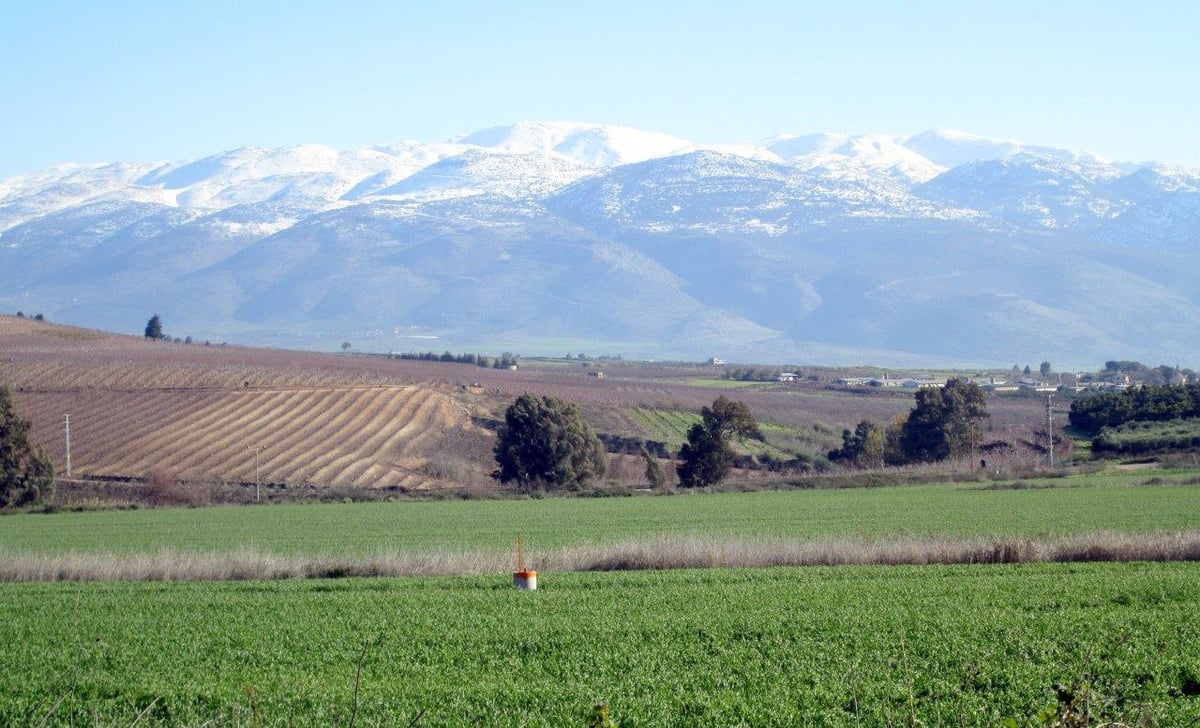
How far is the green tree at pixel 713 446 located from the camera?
222ft

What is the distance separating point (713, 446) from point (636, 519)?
24041 mm

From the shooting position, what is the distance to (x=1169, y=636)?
15.6 meters

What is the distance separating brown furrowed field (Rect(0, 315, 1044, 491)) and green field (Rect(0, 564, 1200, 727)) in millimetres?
46580

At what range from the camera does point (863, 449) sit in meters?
77.4

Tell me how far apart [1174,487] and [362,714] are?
42.8 metres

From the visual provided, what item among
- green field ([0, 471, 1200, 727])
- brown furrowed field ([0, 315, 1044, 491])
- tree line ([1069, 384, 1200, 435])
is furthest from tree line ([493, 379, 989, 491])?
green field ([0, 471, 1200, 727])

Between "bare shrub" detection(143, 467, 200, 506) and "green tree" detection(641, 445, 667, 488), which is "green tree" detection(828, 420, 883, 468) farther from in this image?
"bare shrub" detection(143, 467, 200, 506)

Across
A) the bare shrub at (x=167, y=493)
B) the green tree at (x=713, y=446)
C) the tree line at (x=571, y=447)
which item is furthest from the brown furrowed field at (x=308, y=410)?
the green tree at (x=713, y=446)

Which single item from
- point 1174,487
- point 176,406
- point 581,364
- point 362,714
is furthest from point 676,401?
point 362,714

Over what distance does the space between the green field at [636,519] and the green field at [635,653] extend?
38.7ft

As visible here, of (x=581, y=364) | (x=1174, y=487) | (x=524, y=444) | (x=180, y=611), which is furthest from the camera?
(x=581, y=364)

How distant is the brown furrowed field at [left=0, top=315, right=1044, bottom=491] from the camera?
69.5m

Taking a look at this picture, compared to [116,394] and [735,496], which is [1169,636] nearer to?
[735,496]

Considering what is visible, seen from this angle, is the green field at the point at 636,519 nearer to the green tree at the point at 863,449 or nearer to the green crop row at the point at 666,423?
the green tree at the point at 863,449
